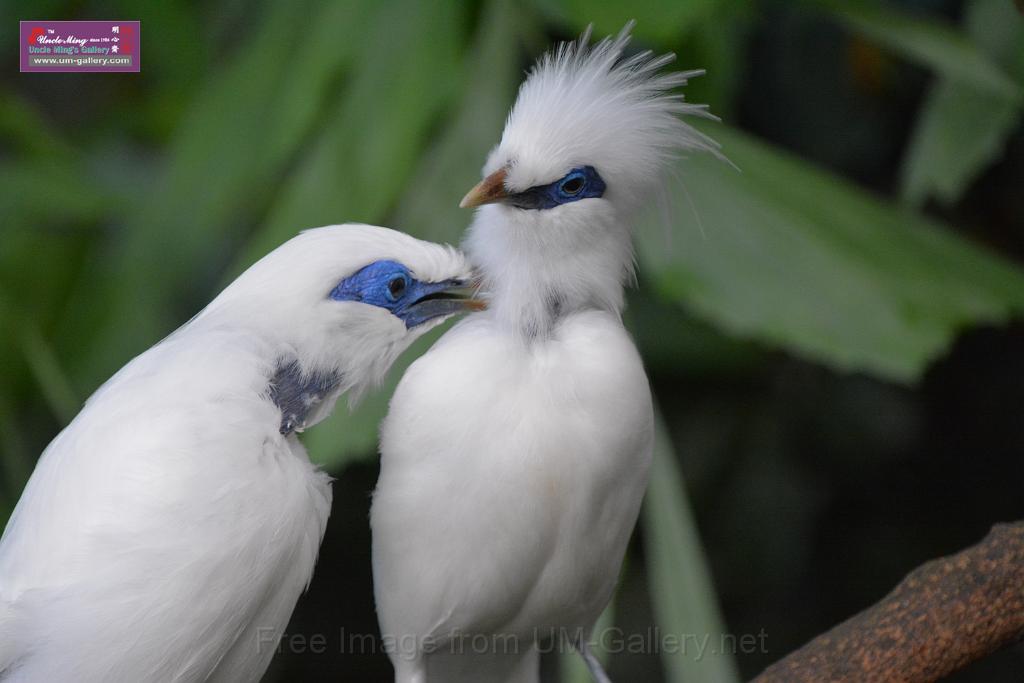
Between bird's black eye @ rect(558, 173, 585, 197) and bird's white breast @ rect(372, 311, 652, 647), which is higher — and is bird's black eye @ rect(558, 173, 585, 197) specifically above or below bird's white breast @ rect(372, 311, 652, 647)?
above

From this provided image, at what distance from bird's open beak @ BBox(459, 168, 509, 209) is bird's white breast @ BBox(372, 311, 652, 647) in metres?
0.19

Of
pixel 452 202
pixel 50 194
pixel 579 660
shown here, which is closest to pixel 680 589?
pixel 579 660

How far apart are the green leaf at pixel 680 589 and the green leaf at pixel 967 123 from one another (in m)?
0.74

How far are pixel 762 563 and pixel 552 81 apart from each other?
196cm

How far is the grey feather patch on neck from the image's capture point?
62.5 inches

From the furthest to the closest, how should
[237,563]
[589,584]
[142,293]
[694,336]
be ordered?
Answer: [694,336] < [142,293] < [589,584] < [237,563]

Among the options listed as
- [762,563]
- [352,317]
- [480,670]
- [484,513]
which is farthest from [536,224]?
[762,563]

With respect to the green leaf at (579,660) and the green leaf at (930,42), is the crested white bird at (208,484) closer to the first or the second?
the green leaf at (579,660)

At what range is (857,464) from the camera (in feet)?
11.0

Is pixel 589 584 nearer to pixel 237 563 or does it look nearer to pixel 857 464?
pixel 237 563

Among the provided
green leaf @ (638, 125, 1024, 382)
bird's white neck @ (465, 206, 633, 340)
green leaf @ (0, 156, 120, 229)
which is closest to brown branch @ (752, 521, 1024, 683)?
green leaf @ (638, 125, 1024, 382)

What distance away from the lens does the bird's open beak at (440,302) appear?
5.47 ft

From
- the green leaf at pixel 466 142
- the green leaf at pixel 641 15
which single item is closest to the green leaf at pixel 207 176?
the green leaf at pixel 466 142

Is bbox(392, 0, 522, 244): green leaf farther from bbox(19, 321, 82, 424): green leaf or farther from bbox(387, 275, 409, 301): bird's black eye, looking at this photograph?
bbox(19, 321, 82, 424): green leaf
